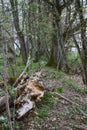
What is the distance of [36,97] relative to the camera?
6.30 m

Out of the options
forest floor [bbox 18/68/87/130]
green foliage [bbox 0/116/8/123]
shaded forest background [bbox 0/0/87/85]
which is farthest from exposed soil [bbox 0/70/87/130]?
shaded forest background [bbox 0/0/87/85]

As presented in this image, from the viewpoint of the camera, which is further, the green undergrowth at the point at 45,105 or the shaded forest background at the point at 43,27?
the shaded forest background at the point at 43,27

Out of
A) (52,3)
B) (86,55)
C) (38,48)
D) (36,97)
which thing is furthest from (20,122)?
(38,48)

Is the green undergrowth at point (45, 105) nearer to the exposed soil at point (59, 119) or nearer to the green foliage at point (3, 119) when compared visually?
the exposed soil at point (59, 119)

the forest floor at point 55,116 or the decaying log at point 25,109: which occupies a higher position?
the decaying log at point 25,109

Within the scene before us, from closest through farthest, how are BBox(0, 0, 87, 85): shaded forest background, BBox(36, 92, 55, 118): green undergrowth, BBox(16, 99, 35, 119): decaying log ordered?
BBox(16, 99, 35, 119): decaying log < BBox(36, 92, 55, 118): green undergrowth < BBox(0, 0, 87, 85): shaded forest background

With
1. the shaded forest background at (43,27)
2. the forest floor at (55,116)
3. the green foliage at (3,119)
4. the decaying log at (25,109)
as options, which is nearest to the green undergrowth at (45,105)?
the forest floor at (55,116)

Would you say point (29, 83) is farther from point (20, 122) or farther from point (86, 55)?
point (86, 55)

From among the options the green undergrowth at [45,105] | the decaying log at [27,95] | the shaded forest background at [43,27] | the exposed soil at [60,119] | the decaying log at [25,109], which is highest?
the shaded forest background at [43,27]

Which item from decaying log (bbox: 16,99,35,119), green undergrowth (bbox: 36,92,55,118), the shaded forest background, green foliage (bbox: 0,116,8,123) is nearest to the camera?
green foliage (bbox: 0,116,8,123)

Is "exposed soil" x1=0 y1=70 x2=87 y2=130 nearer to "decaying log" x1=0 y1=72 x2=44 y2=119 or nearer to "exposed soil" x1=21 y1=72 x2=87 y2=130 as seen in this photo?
"exposed soil" x1=21 y1=72 x2=87 y2=130

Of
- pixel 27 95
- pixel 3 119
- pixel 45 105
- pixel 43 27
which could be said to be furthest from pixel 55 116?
pixel 43 27

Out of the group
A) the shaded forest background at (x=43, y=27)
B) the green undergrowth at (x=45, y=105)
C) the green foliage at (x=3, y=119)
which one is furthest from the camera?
the shaded forest background at (x=43, y=27)

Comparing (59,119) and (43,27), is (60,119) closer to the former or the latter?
(59,119)
